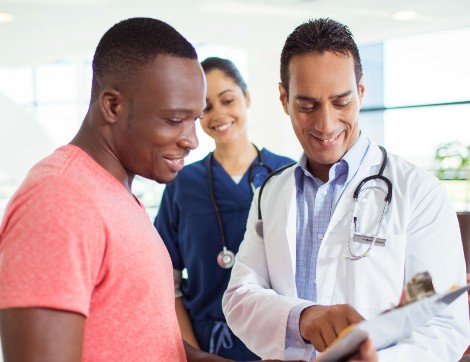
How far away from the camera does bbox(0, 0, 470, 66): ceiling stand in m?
4.75

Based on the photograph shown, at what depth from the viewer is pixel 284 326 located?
1119 millimetres

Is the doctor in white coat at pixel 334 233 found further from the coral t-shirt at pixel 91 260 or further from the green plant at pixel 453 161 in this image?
the green plant at pixel 453 161

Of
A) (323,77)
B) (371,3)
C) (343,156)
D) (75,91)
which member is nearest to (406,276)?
(343,156)

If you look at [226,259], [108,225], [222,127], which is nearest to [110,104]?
[108,225]

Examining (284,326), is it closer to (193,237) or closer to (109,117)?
(109,117)

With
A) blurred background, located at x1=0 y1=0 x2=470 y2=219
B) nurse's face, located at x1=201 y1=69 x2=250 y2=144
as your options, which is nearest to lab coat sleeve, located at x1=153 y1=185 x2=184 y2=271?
nurse's face, located at x1=201 y1=69 x2=250 y2=144

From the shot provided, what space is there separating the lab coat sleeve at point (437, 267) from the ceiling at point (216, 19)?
152 inches

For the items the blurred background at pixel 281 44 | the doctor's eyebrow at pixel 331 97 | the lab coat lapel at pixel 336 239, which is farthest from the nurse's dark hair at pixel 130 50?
the blurred background at pixel 281 44

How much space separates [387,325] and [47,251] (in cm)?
43

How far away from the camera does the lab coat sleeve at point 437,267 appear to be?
3.43 ft

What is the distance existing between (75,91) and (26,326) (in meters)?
8.22

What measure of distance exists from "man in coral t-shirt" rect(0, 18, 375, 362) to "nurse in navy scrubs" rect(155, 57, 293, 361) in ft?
2.78

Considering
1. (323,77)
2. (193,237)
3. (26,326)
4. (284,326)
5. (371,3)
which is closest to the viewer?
(26,326)

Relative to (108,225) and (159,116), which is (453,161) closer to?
(159,116)
